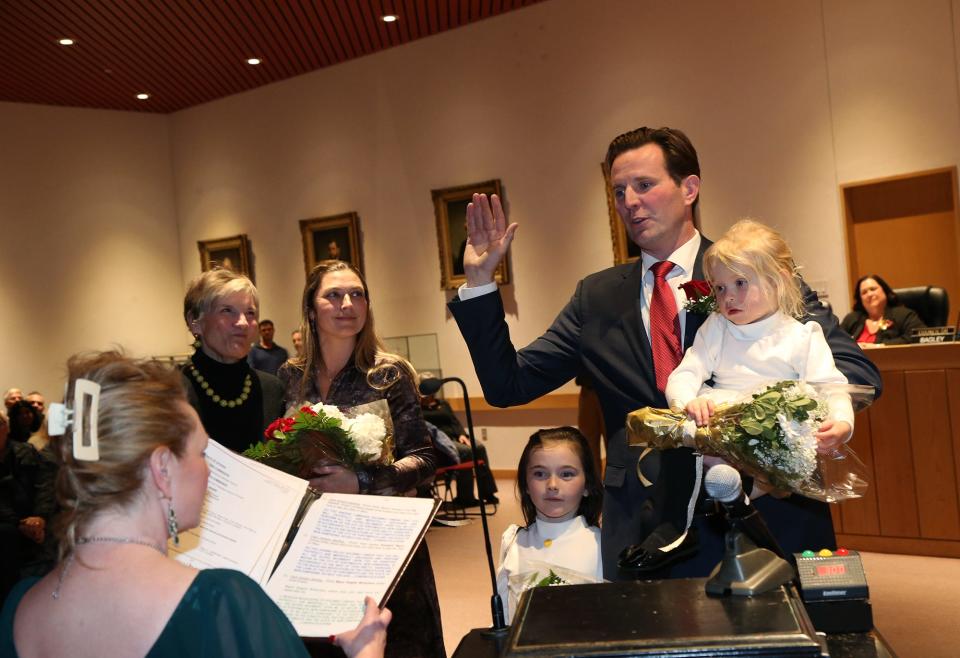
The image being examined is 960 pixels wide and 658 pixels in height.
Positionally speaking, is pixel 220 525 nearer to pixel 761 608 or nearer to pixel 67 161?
pixel 761 608

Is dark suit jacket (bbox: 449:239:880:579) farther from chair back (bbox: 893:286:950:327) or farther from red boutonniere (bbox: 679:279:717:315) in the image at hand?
chair back (bbox: 893:286:950:327)

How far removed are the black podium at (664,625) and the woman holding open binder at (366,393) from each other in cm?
131

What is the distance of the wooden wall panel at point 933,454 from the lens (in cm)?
565

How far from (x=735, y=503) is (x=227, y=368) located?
7.01 ft

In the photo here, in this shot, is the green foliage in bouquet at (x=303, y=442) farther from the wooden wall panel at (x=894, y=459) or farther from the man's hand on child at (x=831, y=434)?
the wooden wall panel at (x=894, y=459)

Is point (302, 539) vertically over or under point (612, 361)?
under

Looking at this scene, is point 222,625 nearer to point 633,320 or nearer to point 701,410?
point 701,410

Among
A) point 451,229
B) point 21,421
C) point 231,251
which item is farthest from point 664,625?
point 231,251

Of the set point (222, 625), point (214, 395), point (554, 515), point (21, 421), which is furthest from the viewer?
point (21, 421)

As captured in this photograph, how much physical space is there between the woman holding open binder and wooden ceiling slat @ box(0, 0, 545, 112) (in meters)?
6.53

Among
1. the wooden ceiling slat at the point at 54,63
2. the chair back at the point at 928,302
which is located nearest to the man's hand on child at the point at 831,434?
the chair back at the point at 928,302

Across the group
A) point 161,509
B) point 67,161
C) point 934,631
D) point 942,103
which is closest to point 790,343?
point 161,509

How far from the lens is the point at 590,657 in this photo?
1.31 m

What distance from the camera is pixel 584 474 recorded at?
346cm
